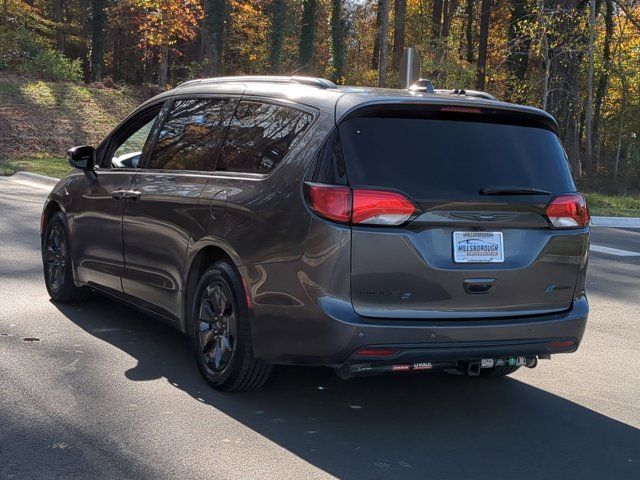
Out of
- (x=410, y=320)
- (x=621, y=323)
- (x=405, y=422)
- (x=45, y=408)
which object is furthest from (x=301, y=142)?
(x=621, y=323)

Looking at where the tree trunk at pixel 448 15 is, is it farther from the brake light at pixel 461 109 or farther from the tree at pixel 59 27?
the brake light at pixel 461 109

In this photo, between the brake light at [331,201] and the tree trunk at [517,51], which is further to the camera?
the tree trunk at [517,51]

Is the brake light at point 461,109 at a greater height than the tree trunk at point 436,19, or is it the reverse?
the tree trunk at point 436,19

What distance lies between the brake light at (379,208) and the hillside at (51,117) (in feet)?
54.9

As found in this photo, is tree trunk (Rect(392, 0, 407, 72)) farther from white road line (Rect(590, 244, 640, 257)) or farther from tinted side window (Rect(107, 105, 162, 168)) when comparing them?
tinted side window (Rect(107, 105, 162, 168))

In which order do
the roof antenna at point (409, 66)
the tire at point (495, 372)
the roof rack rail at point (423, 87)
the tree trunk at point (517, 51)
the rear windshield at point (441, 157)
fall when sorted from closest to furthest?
the rear windshield at point (441, 157) < the roof rack rail at point (423, 87) < the tire at point (495, 372) < the roof antenna at point (409, 66) < the tree trunk at point (517, 51)

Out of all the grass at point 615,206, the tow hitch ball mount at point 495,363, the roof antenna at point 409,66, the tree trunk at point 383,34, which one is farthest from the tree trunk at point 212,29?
the tow hitch ball mount at point 495,363

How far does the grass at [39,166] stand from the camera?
20.4 meters

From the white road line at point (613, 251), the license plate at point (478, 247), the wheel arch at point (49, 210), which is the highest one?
the license plate at point (478, 247)

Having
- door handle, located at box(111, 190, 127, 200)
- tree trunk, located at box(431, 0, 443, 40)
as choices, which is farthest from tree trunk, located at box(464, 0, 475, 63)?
door handle, located at box(111, 190, 127, 200)

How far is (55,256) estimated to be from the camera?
7.31m

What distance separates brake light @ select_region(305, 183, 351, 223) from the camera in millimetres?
4332

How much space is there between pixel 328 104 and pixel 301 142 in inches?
10.0

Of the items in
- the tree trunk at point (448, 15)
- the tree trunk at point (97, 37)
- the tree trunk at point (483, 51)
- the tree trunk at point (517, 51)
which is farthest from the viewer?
the tree trunk at point (448, 15)
